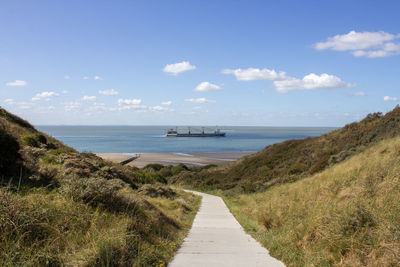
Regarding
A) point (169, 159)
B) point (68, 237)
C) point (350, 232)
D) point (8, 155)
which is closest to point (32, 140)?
point (8, 155)

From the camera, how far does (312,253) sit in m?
5.67

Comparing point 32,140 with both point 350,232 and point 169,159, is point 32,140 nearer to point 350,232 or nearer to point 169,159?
point 350,232

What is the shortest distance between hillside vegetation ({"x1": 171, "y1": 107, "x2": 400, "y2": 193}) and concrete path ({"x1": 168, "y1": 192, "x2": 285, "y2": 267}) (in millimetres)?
14986

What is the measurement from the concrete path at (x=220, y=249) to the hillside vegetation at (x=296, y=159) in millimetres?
14986

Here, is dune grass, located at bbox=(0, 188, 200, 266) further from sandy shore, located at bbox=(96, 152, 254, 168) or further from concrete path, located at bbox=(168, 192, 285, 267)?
sandy shore, located at bbox=(96, 152, 254, 168)

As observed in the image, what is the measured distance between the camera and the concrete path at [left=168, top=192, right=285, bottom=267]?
18.0ft

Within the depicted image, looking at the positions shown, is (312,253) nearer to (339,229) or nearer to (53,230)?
(339,229)

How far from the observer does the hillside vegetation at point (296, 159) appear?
2384 centimetres

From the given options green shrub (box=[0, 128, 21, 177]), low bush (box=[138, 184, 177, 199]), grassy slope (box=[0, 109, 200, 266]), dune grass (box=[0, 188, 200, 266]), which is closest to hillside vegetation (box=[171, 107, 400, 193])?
low bush (box=[138, 184, 177, 199])

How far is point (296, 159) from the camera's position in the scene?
31469 millimetres

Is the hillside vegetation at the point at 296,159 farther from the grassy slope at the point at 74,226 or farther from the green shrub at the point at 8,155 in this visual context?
the green shrub at the point at 8,155

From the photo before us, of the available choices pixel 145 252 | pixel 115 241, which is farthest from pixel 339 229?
pixel 115 241

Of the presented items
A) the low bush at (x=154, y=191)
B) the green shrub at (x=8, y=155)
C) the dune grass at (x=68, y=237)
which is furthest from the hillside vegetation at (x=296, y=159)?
the dune grass at (x=68, y=237)

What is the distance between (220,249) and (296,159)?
26534 mm
